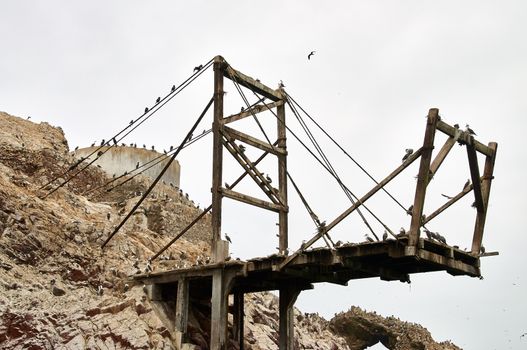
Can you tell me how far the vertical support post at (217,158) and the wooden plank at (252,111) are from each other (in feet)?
1.31

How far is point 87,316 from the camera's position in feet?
62.4

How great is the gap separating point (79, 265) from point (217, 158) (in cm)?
623

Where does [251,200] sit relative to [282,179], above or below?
below

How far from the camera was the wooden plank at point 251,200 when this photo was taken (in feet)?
64.0

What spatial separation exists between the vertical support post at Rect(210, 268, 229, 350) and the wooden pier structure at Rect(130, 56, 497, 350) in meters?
0.03

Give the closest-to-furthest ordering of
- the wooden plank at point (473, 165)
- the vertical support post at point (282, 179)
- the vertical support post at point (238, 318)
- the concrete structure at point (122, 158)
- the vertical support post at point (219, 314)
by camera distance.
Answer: the wooden plank at point (473, 165) < the vertical support post at point (219, 314) < the vertical support post at point (238, 318) < the vertical support post at point (282, 179) < the concrete structure at point (122, 158)

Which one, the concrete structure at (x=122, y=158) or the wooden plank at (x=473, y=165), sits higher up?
the concrete structure at (x=122, y=158)

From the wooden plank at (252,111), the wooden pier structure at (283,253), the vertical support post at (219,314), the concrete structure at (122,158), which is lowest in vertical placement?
the vertical support post at (219,314)

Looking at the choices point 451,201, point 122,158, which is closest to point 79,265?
point 451,201

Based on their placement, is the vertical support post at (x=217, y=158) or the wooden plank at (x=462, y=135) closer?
the wooden plank at (x=462, y=135)

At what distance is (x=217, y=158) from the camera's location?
19.6 metres

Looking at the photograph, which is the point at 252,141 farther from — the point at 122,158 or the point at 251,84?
the point at 122,158

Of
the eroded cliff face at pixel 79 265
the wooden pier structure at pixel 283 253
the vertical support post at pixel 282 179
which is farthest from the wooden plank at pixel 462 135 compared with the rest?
the eroded cliff face at pixel 79 265

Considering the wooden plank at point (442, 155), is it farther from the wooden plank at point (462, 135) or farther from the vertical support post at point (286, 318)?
the vertical support post at point (286, 318)
